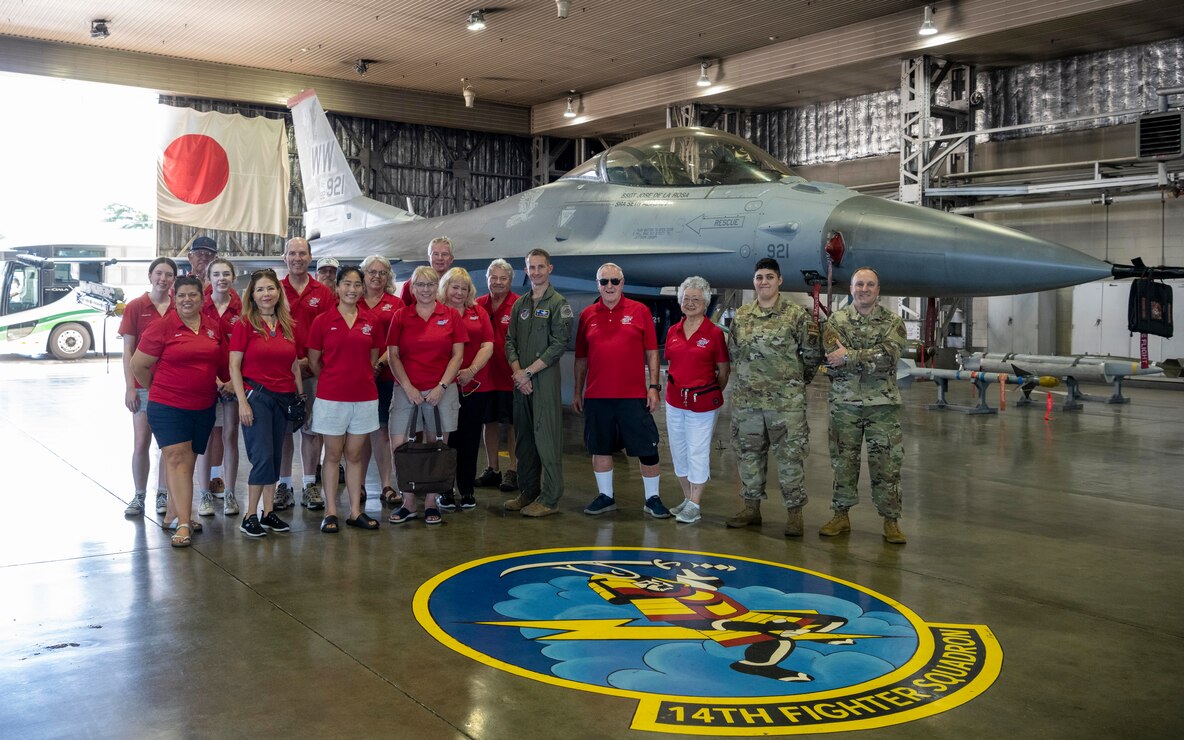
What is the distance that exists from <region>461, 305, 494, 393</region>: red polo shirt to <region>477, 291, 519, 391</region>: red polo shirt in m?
0.39

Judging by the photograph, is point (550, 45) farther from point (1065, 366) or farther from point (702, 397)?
point (702, 397)

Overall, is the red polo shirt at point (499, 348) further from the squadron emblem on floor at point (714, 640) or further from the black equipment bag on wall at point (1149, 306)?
the black equipment bag on wall at point (1149, 306)

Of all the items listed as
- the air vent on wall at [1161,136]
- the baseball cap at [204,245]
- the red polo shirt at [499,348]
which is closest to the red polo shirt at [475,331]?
the red polo shirt at [499,348]

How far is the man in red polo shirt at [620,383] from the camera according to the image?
635 cm

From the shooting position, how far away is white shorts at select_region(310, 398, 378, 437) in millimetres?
5723

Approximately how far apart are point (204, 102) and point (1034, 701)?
2557 centimetres

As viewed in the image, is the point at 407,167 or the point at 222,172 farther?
the point at 407,167

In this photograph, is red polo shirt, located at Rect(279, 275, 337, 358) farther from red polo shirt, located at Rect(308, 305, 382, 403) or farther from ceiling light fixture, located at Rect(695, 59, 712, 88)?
ceiling light fixture, located at Rect(695, 59, 712, 88)

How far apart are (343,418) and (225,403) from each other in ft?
3.26

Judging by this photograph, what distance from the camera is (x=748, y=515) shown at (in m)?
6.11

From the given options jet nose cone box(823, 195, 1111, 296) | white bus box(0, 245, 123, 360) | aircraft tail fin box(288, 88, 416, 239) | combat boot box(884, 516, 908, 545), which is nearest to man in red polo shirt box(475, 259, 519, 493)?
combat boot box(884, 516, 908, 545)

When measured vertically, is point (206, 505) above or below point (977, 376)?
below

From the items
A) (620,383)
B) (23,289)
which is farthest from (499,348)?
(23,289)

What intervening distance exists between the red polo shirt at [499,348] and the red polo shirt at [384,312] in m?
0.71
